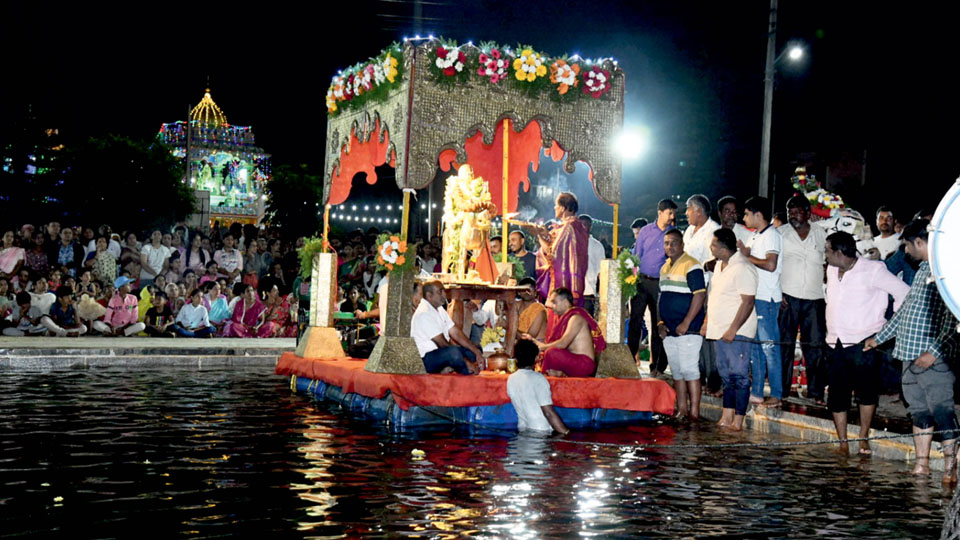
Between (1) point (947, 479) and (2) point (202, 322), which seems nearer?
(1) point (947, 479)

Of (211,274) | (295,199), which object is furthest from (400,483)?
(295,199)

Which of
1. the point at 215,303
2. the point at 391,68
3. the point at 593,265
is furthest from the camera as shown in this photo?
the point at 215,303

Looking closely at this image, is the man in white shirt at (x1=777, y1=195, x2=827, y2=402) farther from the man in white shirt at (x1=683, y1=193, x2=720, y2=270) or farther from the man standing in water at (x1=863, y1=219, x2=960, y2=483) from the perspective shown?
the man standing in water at (x1=863, y1=219, x2=960, y2=483)

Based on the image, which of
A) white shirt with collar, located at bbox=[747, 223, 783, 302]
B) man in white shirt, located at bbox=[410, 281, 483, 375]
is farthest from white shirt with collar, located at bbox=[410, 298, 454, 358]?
white shirt with collar, located at bbox=[747, 223, 783, 302]

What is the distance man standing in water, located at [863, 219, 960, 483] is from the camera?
8430 millimetres

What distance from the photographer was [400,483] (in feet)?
26.2

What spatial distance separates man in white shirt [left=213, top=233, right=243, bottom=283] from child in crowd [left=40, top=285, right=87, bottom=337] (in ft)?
11.6

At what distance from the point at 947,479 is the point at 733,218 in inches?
217

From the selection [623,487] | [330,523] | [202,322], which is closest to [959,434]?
[623,487]

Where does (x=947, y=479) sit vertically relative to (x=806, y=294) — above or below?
below

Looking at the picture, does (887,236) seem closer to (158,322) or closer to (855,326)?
(855,326)

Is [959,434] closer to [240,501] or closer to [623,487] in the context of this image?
[623,487]

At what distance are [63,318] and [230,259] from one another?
3.96 metres

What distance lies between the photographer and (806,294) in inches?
477
